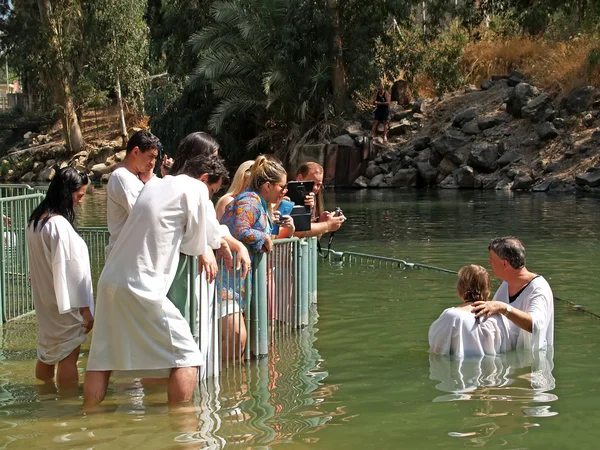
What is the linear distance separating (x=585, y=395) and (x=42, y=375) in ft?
13.2

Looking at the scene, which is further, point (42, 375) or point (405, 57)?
point (405, 57)

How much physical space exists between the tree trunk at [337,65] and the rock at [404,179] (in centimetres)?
552

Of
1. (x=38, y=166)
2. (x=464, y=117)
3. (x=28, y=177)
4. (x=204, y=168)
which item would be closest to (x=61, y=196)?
(x=204, y=168)

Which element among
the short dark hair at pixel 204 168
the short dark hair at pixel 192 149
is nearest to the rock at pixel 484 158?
the short dark hair at pixel 192 149

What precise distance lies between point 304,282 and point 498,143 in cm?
2549

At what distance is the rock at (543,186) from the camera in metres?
29.4

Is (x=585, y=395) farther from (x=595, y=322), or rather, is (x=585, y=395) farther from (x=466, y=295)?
(x=595, y=322)

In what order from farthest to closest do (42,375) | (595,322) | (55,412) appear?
(595,322), (42,375), (55,412)

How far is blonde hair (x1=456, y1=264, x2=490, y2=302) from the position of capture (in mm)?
7621

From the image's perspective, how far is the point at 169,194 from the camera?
5703mm

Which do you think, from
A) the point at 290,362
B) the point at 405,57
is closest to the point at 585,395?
the point at 290,362

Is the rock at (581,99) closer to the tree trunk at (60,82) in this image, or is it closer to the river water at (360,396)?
the river water at (360,396)

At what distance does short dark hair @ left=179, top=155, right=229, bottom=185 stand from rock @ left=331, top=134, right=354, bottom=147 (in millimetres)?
30330

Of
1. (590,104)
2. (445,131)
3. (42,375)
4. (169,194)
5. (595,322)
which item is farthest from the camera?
(445,131)
